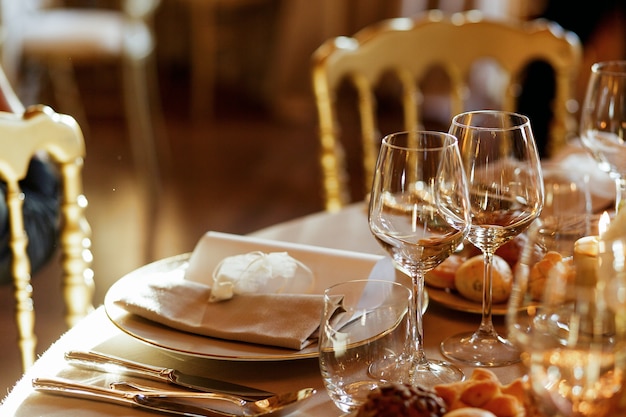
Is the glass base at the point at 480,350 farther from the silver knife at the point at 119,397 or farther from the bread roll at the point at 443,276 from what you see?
the silver knife at the point at 119,397

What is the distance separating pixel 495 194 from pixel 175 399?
31 cm

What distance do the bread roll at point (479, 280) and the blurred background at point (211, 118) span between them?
50.1 inches

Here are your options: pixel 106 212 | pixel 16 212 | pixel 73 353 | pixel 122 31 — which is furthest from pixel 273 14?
pixel 73 353

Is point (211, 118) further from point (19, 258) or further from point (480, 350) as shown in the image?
point (480, 350)

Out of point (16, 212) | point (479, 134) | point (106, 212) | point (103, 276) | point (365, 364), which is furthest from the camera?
point (106, 212)

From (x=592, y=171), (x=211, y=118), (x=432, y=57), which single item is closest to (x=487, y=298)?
(x=592, y=171)

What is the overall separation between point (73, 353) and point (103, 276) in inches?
70.6

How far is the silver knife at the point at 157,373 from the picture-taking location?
2.10 ft

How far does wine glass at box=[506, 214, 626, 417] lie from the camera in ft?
1.40

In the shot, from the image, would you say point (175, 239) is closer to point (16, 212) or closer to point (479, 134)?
point (16, 212)

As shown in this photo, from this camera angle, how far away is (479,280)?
2.57ft

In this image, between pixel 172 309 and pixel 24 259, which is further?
pixel 24 259

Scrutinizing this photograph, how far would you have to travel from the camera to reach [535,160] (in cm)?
71

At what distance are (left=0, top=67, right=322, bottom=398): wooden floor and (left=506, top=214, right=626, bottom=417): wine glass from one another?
Answer: 1499 mm
